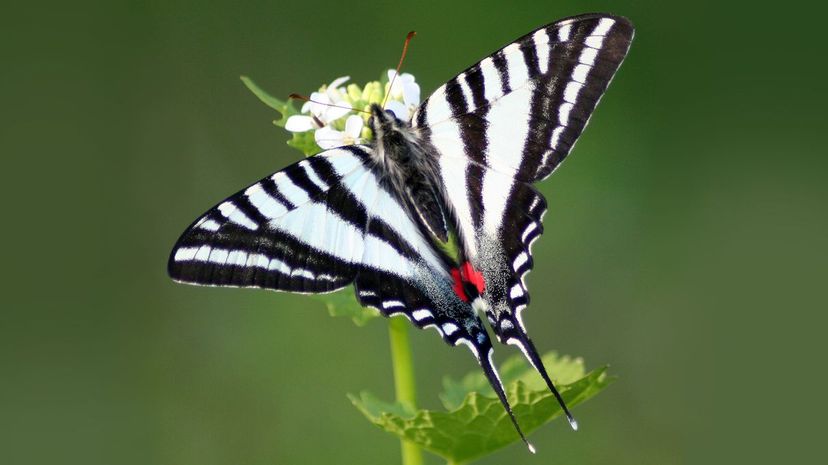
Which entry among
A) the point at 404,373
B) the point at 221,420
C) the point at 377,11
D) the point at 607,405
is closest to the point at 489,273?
the point at 404,373

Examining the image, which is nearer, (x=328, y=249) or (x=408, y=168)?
(x=328, y=249)

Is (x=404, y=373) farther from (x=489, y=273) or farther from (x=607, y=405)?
(x=607, y=405)

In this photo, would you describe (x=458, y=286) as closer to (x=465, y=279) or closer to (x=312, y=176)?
(x=465, y=279)

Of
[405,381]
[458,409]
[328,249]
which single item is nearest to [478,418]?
[458,409]

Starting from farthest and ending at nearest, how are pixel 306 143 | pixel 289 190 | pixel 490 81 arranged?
pixel 306 143 < pixel 490 81 < pixel 289 190

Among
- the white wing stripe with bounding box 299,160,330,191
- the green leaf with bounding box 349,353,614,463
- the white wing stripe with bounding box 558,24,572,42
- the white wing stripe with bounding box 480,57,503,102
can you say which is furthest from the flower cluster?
the green leaf with bounding box 349,353,614,463

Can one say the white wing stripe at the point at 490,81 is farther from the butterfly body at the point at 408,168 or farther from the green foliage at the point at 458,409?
the green foliage at the point at 458,409
